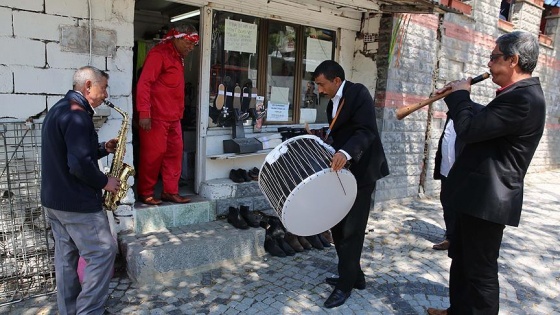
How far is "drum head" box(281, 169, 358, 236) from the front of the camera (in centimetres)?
300

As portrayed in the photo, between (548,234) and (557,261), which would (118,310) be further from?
(548,234)

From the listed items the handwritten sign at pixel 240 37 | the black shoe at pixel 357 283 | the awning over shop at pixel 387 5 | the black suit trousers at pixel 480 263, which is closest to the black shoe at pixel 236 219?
the black shoe at pixel 357 283

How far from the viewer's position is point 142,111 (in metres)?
4.19

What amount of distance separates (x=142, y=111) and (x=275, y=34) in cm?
218

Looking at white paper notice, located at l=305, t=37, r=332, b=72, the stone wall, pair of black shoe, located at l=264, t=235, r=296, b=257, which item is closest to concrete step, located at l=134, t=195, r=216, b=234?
pair of black shoe, located at l=264, t=235, r=296, b=257

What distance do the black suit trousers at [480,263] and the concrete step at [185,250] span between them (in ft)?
7.05

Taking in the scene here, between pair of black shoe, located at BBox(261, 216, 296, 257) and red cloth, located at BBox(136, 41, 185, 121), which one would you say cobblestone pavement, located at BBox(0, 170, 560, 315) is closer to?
pair of black shoe, located at BBox(261, 216, 296, 257)

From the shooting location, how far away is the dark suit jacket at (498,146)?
2.44m

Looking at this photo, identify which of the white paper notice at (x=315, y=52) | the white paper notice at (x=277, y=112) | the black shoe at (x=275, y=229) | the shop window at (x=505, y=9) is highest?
the shop window at (x=505, y=9)

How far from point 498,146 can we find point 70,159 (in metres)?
2.68

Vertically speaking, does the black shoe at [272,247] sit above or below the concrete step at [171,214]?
below

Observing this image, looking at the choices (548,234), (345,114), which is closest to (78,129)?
(345,114)

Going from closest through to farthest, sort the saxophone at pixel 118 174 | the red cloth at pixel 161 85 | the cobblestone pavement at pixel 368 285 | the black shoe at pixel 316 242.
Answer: the saxophone at pixel 118 174 < the cobblestone pavement at pixel 368 285 < the red cloth at pixel 161 85 < the black shoe at pixel 316 242

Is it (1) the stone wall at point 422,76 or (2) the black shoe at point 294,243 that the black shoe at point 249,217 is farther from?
(1) the stone wall at point 422,76
